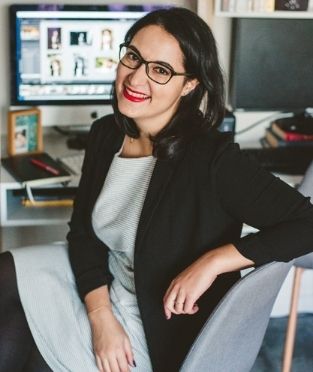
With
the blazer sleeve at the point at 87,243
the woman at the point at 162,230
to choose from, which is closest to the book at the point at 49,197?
the blazer sleeve at the point at 87,243

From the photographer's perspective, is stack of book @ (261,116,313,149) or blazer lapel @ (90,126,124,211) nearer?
blazer lapel @ (90,126,124,211)

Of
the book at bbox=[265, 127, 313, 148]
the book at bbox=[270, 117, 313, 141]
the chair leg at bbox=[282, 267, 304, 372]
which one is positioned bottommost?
the chair leg at bbox=[282, 267, 304, 372]

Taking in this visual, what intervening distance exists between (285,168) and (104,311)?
0.86 meters

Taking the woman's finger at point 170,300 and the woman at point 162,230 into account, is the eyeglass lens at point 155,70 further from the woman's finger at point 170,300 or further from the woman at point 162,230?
the woman's finger at point 170,300

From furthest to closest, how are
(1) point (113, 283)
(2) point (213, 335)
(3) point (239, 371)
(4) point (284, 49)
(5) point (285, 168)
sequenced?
(4) point (284, 49) → (5) point (285, 168) → (1) point (113, 283) → (3) point (239, 371) → (2) point (213, 335)

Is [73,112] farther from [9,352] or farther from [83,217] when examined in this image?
[9,352]

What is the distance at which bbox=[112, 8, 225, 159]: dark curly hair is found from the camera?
1477mm

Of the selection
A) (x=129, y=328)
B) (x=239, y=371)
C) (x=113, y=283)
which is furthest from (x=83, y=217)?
(x=239, y=371)

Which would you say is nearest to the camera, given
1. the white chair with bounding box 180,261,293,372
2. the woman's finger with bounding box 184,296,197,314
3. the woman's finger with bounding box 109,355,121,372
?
the white chair with bounding box 180,261,293,372

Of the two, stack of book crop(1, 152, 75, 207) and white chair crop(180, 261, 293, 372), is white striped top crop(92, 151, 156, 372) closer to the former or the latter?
white chair crop(180, 261, 293, 372)

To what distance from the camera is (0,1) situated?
226cm

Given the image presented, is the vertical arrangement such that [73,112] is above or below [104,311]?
above

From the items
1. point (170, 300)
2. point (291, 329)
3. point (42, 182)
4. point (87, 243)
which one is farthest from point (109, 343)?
point (291, 329)

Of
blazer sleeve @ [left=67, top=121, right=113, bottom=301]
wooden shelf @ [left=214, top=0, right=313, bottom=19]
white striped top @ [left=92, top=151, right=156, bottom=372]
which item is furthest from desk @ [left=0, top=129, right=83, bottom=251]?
wooden shelf @ [left=214, top=0, right=313, bottom=19]
